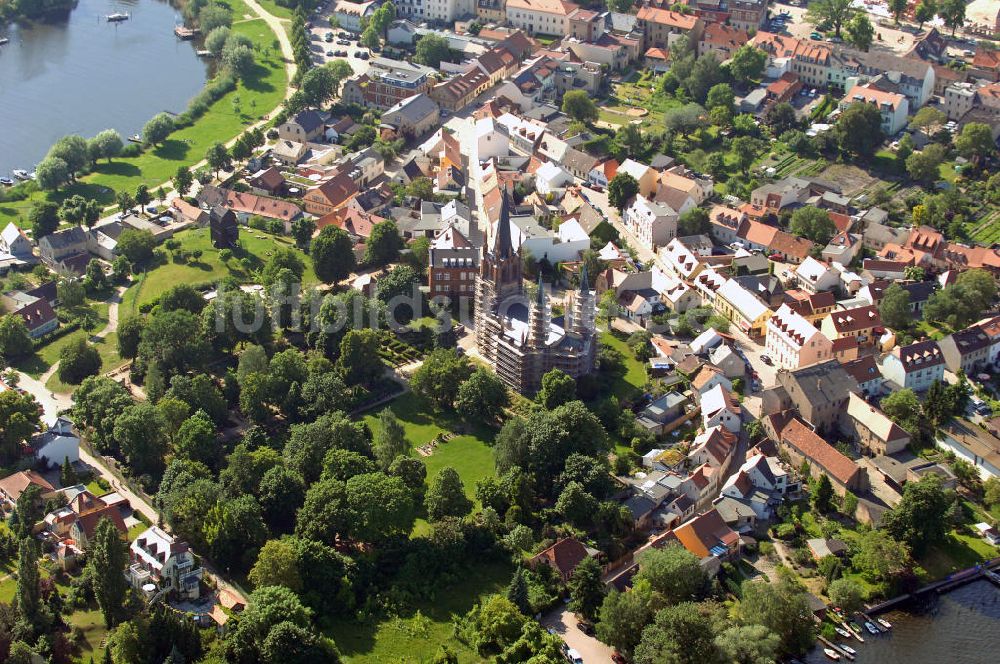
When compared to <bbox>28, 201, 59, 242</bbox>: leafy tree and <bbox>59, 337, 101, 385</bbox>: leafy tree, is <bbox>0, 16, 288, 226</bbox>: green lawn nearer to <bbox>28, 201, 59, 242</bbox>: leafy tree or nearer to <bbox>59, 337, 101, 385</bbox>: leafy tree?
<bbox>28, 201, 59, 242</bbox>: leafy tree

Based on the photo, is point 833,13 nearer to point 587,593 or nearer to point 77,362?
point 77,362

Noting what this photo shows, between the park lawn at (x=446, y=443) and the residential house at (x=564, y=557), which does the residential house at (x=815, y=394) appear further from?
the residential house at (x=564, y=557)

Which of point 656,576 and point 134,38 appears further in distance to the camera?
point 134,38

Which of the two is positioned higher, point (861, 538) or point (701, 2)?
point (701, 2)

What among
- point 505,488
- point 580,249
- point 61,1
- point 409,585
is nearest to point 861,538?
point 505,488

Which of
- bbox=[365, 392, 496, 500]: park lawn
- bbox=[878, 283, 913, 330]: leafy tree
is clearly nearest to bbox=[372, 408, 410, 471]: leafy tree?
bbox=[365, 392, 496, 500]: park lawn

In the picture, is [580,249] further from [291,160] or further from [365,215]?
[291,160]

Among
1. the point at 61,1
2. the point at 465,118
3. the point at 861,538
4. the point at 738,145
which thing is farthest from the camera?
the point at 61,1
